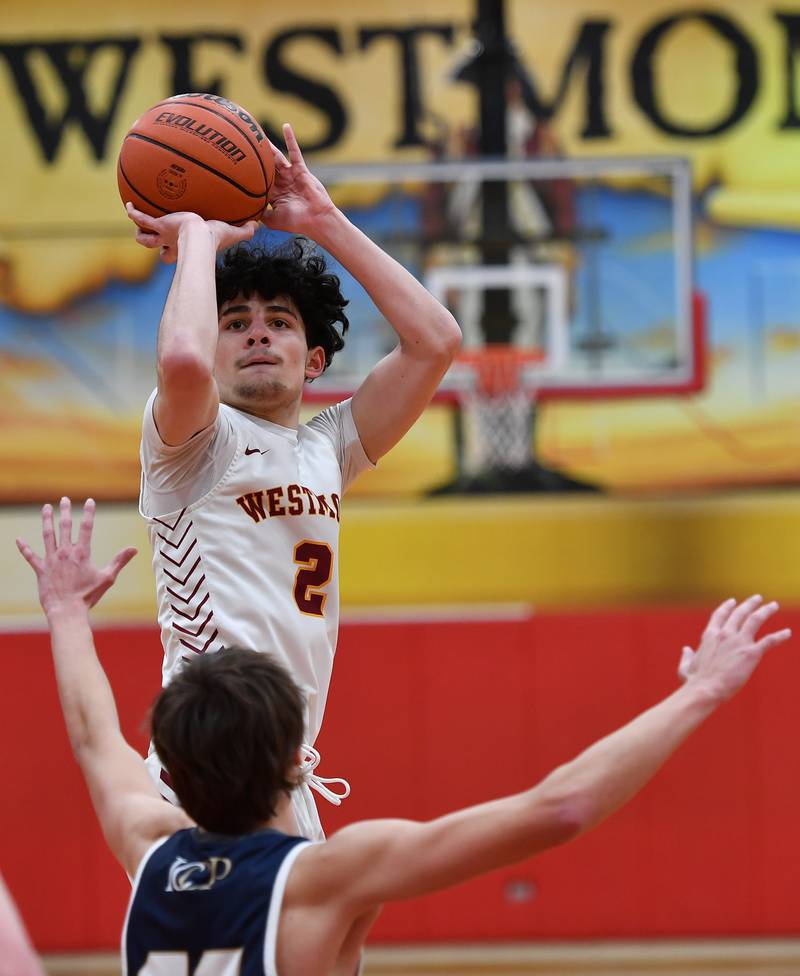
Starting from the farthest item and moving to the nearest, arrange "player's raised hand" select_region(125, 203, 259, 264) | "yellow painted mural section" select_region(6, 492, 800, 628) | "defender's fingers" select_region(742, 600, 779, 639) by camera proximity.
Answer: "yellow painted mural section" select_region(6, 492, 800, 628) < "player's raised hand" select_region(125, 203, 259, 264) < "defender's fingers" select_region(742, 600, 779, 639)

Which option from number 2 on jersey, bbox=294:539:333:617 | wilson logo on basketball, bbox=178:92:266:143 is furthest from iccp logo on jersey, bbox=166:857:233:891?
wilson logo on basketball, bbox=178:92:266:143

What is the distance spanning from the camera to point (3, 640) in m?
8.01

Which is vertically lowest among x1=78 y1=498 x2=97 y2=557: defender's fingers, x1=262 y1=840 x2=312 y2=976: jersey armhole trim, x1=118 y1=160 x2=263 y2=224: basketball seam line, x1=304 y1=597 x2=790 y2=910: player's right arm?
x1=262 y1=840 x2=312 y2=976: jersey armhole trim

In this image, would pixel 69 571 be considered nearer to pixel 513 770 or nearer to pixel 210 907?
pixel 210 907

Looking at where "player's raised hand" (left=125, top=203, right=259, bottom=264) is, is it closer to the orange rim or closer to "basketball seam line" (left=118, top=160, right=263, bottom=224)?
"basketball seam line" (left=118, top=160, right=263, bottom=224)

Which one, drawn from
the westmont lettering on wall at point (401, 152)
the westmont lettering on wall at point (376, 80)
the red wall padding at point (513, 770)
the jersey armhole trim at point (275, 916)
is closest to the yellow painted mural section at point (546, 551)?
the westmont lettering on wall at point (401, 152)

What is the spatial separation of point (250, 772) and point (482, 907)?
5.93 metres

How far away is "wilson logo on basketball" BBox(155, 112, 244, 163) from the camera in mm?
3525

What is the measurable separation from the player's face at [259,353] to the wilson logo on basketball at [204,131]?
0.35m

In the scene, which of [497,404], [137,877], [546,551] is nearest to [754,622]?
[137,877]

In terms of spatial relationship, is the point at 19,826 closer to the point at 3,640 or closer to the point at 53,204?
the point at 3,640

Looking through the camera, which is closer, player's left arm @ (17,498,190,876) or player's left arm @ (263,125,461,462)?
player's left arm @ (17,498,190,876)

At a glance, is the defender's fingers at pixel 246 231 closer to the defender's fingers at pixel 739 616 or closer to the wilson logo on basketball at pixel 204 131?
the wilson logo on basketball at pixel 204 131

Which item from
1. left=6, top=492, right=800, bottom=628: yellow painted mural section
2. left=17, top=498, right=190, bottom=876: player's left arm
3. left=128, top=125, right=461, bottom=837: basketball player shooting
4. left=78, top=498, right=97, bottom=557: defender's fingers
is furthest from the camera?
left=6, top=492, right=800, bottom=628: yellow painted mural section
